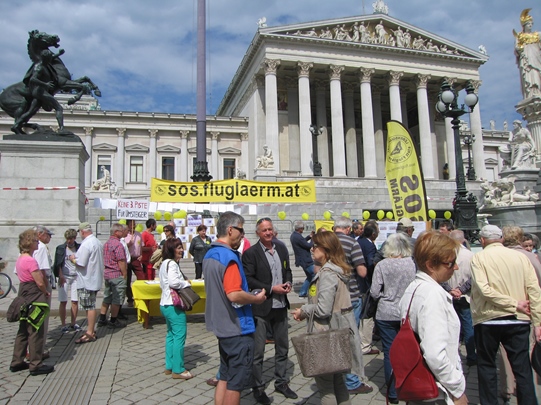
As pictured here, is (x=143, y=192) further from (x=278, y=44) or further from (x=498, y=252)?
(x=498, y=252)

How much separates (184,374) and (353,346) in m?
2.29

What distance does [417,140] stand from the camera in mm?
49125

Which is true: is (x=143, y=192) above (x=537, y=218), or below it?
above

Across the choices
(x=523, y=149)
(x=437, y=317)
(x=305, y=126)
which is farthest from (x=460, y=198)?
(x=305, y=126)

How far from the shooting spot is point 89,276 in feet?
23.8

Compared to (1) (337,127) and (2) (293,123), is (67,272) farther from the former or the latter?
(2) (293,123)

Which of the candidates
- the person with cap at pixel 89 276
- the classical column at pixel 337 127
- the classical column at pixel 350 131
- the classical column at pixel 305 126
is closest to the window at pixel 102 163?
the classical column at pixel 305 126

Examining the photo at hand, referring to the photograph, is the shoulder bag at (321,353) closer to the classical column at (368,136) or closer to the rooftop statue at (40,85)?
the rooftop statue at (40,85)

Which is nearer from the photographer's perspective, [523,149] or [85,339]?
[85,339]

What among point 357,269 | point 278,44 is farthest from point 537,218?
point 278,44

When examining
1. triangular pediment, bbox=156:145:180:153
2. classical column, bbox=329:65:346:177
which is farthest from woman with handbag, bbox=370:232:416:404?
triangular pediment, bbox=156:145:180:153

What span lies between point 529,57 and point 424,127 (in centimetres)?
2535

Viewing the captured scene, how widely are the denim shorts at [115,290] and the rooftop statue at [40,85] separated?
4.77m

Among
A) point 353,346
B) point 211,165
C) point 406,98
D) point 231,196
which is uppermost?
point 406,98
